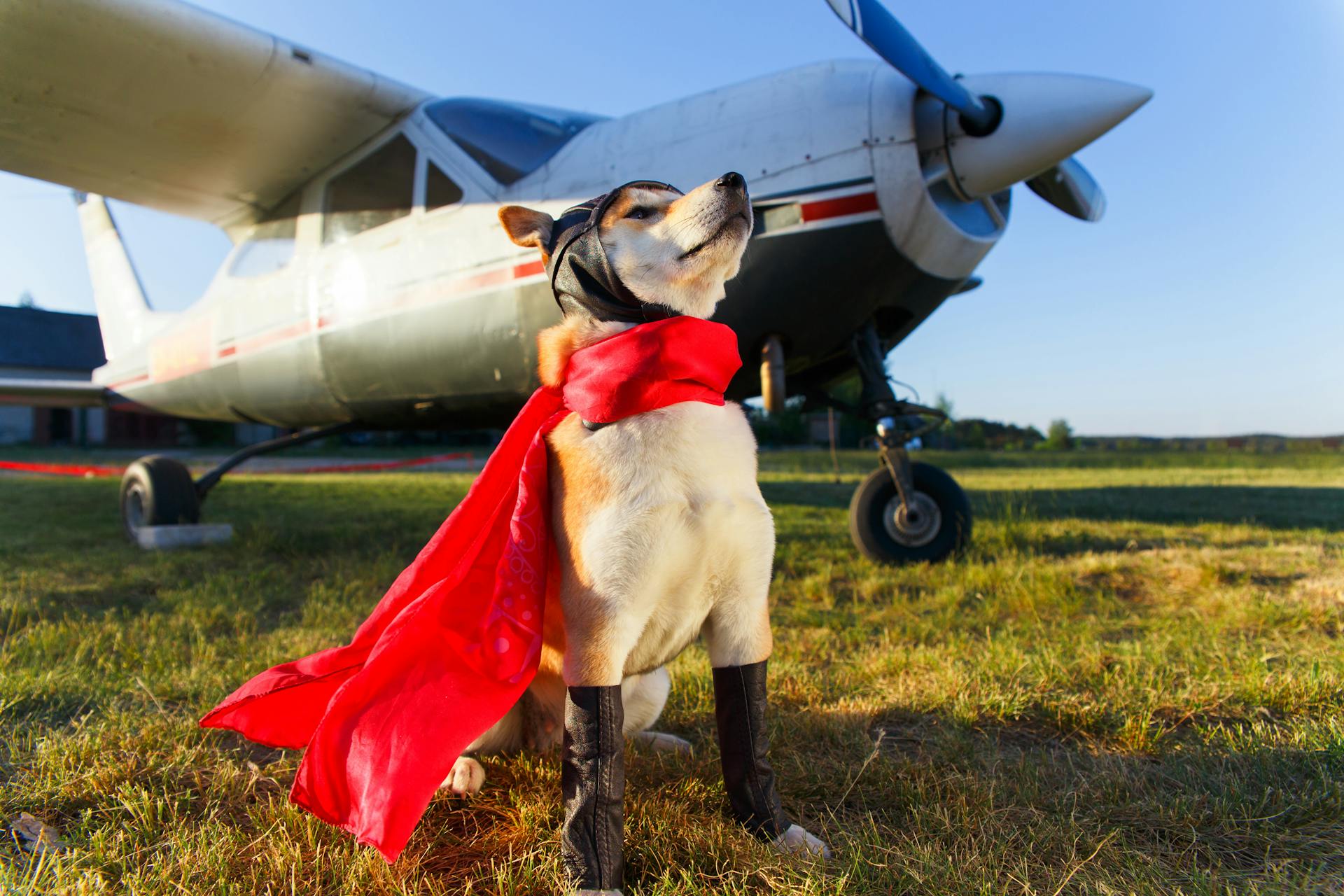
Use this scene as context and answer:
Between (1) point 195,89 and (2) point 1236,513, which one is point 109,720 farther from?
(2) point 1236,513

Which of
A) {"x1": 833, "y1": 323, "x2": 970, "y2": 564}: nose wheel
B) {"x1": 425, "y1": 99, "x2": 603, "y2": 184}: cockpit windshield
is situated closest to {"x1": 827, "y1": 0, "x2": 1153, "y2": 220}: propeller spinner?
{"x1": 833, "y1": 323, "x2": 970, "y2": 564}: nose wheel

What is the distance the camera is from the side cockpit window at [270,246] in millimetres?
5016

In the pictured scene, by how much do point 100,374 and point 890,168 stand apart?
290 inches

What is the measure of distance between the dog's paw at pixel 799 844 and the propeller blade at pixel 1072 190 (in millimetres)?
4031

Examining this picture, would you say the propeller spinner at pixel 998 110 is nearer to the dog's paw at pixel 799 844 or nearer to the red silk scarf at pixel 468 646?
the red silk scarf at pixel 468 646

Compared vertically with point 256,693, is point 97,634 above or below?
below

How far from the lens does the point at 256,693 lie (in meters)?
1.50

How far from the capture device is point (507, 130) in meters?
4.15

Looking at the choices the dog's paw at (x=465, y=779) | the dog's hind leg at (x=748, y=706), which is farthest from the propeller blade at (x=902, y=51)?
the dog's paw at (x=465, y=779)

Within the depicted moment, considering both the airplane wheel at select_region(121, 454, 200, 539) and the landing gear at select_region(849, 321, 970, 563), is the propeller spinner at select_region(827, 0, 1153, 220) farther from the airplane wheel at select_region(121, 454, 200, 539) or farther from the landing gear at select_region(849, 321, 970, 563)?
the airplane wheel at select_region(121, 454, 200, 539)

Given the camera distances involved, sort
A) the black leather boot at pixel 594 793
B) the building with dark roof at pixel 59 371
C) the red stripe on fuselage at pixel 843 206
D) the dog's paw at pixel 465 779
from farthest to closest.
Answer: the building with dark roof at pixel 59 371, the red stripe on fuselage at pixel 843 206, the dog's paw at pixel 465 779, the black leather boot at pixel 594 793

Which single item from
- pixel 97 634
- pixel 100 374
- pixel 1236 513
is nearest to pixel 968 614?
pixel 97 634

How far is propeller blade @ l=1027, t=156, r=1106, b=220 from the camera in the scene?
414 centimetres

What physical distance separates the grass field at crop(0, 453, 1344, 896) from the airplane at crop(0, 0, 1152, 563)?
1.14m
